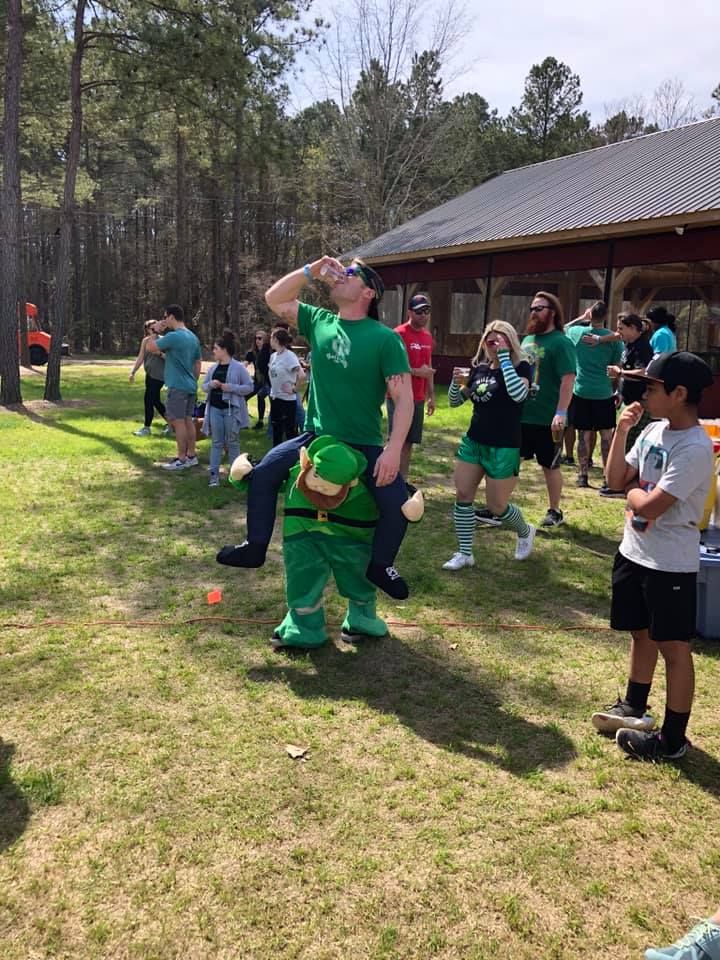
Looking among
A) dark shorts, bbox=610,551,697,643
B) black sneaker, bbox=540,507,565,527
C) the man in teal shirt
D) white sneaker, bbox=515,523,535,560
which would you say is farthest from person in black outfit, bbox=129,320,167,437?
dark shorts, bbox=610,551,697,643

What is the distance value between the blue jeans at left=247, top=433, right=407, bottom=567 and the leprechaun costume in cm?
7

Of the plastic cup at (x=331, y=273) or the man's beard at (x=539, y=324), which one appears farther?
the man's beard at (x=539, y=324)

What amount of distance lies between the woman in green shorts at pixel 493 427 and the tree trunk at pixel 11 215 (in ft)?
39.8

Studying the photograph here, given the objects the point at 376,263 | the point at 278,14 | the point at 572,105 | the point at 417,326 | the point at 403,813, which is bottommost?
the point at 403,813

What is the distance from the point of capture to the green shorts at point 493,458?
212 inches

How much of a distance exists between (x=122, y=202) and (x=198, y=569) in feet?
144

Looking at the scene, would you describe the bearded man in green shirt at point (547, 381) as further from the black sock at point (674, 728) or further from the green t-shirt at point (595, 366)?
the black sock at point (674, 728)

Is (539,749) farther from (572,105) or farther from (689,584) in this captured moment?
(572,105)

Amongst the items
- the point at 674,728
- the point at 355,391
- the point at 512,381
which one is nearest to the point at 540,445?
the point at 512,381

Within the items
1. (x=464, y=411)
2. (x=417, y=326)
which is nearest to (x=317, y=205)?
(x=464, y=411)

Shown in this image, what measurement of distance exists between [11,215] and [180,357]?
884cm

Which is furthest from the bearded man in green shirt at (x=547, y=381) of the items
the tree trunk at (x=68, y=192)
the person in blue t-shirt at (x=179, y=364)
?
the tree trunk at (x=68, y=192)

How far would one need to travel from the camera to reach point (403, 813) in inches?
108

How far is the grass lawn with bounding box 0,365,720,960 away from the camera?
2.24 metres
